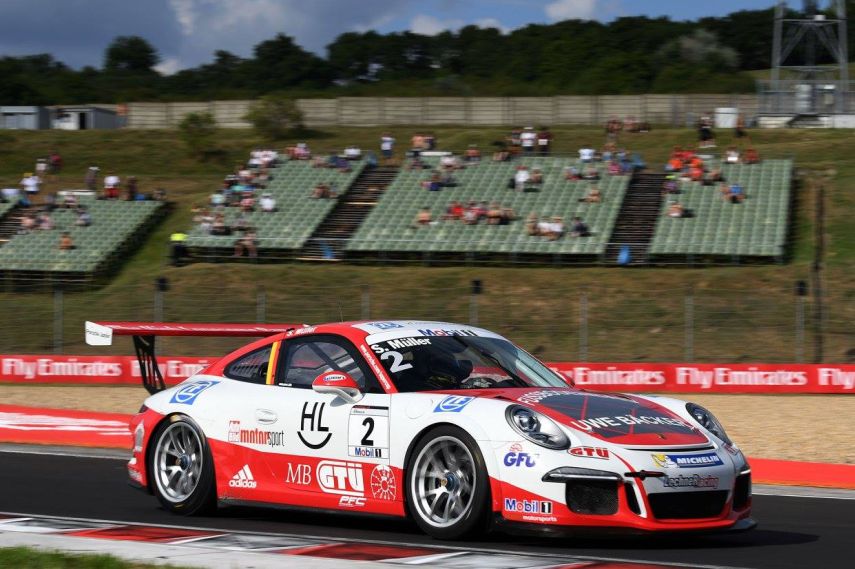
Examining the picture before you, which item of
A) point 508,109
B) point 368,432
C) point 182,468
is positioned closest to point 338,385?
point 368,432

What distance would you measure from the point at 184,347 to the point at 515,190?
14739 mm

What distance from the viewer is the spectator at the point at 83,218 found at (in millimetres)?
38209

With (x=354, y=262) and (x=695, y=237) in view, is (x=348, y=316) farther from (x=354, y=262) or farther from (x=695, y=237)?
(x=695, y=237)

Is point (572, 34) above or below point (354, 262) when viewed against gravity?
above

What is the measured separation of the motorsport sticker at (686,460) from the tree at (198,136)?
1814 inches

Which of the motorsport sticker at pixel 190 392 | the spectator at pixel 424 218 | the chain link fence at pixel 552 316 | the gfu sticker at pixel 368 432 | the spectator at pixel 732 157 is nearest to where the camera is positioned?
the gfu sticker at pixel 368 432

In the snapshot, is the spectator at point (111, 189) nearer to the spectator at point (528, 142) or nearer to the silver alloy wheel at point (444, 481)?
the spectator at point (528, 142)

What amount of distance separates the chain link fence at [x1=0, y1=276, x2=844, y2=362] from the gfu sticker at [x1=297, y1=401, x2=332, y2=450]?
1767 cm

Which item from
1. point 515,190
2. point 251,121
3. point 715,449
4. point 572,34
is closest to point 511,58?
point 572,34

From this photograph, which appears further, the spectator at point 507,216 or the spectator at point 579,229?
the spectator at point 507,216

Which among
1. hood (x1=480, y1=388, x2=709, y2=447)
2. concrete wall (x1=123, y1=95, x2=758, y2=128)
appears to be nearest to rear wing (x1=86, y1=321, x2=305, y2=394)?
hood (x1=480, y1=388, x2=709, y2=447)

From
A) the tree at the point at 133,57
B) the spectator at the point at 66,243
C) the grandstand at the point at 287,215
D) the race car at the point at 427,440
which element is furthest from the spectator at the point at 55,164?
the tree at the point at 133,57

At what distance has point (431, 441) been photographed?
7.23m

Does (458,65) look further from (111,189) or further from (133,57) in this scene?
(111,189)
